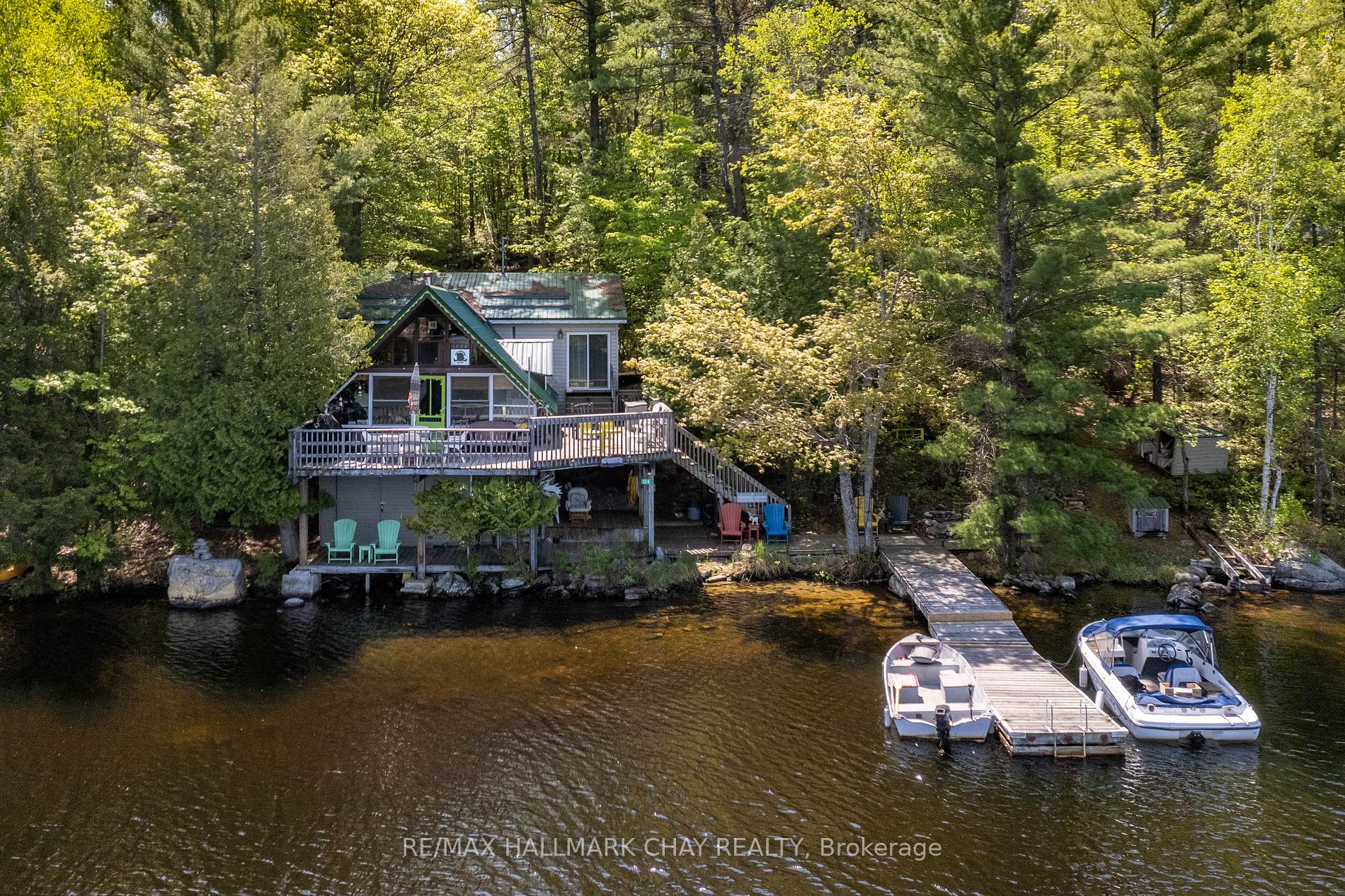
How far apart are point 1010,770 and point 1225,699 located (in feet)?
15.9

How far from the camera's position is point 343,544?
25656 millimetres

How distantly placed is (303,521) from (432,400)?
530 centimetres

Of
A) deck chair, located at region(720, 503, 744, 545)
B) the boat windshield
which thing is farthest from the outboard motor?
deck chair, located at region(720, 503, 744, 545)

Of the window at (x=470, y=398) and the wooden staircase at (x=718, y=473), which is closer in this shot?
the wooden staircase at (x=718, y=473)

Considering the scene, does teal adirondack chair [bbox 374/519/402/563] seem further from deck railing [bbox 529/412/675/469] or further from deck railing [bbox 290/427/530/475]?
deck railing [bbox 529/412/675/469]

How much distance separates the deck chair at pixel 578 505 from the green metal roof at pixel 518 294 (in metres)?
6.55

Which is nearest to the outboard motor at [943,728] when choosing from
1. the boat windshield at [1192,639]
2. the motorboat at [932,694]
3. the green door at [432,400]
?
the motorboat at [932,694]

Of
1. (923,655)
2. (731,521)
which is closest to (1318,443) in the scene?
(923,655)

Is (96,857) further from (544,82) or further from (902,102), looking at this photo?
(544,82)

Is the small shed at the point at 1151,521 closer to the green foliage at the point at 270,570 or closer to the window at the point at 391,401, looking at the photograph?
the window at the point at 391,401

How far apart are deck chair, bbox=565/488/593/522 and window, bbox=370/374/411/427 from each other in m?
5.38

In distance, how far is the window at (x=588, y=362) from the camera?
31656mm

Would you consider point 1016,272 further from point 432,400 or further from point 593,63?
point 593,63

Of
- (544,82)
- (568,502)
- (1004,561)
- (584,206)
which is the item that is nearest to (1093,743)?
(1004,561)
